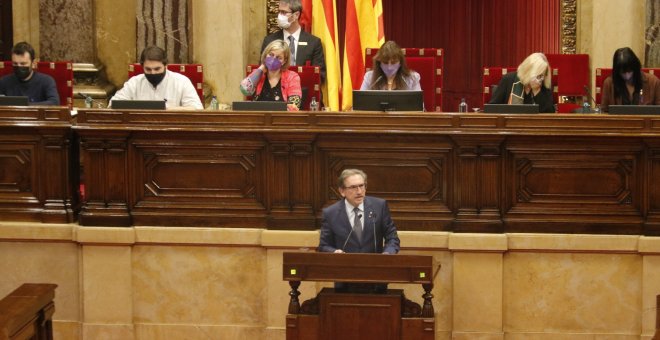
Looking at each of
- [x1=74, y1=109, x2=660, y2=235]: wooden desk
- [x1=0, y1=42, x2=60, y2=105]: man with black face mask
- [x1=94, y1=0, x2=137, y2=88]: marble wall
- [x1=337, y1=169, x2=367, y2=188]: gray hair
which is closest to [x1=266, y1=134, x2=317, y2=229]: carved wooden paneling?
[x1=74, y1=109, x2=660, y2=235]: wooden desk

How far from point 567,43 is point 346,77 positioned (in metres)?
1.97

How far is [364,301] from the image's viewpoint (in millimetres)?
6285

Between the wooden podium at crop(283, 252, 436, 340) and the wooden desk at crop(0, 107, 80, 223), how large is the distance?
1.85 metres

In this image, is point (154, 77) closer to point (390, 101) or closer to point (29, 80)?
point (29, 80)

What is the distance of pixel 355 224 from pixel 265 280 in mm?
881

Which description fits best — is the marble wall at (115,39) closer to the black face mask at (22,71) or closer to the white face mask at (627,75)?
the black face mask at (22,71)

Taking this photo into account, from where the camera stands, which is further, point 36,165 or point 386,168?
point 36,165

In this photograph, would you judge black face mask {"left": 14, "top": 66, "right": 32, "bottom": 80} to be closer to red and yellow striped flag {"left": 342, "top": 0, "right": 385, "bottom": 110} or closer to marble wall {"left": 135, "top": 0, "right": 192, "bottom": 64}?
marble wall {"left": 135, "top": 0, "right": 192, "bottom": 64}

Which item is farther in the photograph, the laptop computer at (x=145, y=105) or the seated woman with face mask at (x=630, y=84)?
the seated woman with face mask at (x=630, y=84)

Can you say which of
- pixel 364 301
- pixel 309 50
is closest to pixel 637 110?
pixel 364 301

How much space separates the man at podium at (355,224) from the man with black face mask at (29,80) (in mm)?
2593

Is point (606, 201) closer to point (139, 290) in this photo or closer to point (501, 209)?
point (501, 209)

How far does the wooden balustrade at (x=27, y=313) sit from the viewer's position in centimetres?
496

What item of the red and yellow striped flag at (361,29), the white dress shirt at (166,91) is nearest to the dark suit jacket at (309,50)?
the red and yellow striped flag at (361,29)
